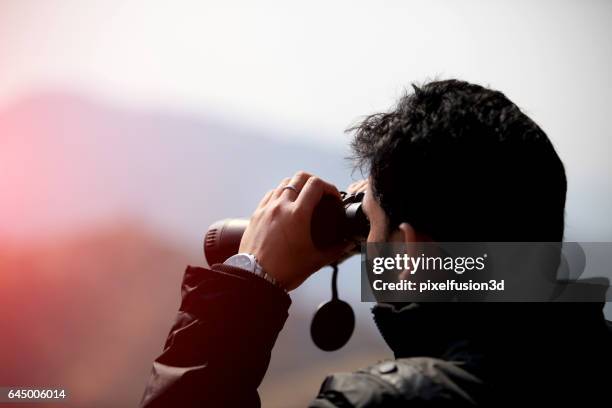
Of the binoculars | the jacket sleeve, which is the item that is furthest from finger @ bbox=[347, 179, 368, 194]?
the jacket sleeve

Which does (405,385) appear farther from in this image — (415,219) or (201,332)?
(201,332)

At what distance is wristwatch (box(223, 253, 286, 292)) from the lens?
2.58ft

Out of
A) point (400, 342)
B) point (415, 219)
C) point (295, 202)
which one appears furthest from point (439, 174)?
point (295, 202)

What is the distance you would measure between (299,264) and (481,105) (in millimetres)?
368

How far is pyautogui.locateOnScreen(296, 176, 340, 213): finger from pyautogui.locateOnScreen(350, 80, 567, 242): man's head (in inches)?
8.8

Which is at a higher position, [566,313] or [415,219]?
[415,219]

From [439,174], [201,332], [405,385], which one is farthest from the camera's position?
[201,332]

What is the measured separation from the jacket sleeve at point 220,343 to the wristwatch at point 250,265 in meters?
0.03

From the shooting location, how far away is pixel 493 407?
0.50 meters

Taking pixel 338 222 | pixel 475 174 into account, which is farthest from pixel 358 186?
pixel 475 174

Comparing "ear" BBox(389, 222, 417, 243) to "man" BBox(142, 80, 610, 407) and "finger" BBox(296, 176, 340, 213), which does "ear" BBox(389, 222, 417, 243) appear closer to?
"man" BBox(142, 80, 610, 407)

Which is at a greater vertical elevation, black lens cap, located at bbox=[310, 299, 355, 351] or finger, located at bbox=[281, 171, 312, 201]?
finger, located at bbox=[281, 171, 312, 201]

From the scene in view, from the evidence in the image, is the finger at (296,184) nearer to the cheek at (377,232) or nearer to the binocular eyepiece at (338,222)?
the binocular eyepiece at (338,222)

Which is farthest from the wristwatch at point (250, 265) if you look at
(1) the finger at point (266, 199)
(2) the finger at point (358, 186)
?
(2) the finger at point (358, 186)
